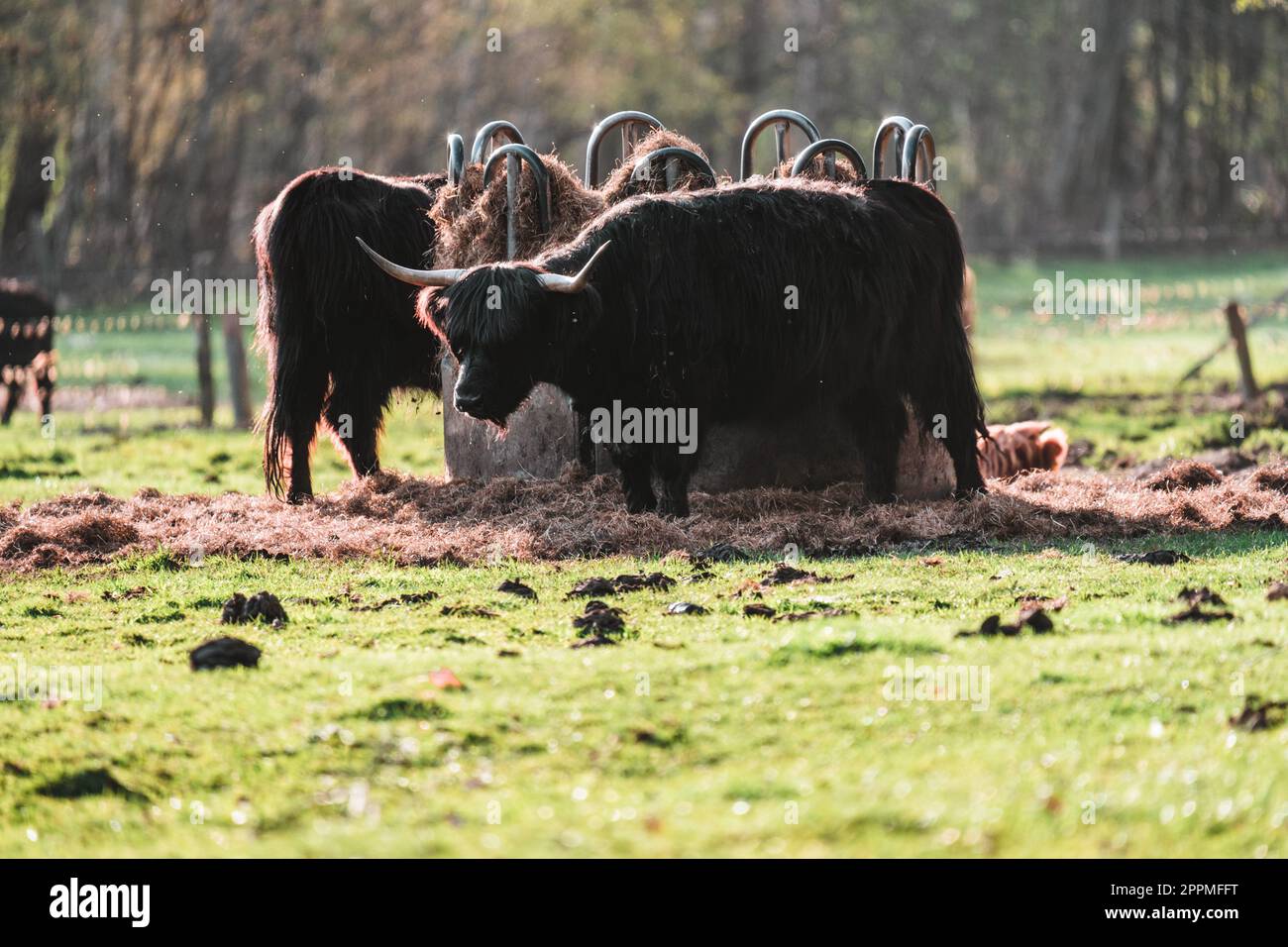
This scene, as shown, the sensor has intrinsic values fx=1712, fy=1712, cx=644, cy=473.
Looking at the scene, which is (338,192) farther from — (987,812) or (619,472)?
(987,812)

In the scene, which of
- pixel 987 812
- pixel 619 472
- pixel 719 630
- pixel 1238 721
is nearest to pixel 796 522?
pixel 619 472

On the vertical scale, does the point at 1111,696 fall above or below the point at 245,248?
below

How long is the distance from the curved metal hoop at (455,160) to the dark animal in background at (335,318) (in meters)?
0.29

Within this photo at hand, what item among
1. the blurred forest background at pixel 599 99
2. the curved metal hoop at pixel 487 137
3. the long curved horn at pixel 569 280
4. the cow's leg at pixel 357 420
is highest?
the blurred forest background at pixel 599 99

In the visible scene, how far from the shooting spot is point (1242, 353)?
15750mm

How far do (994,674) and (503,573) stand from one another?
2.94m

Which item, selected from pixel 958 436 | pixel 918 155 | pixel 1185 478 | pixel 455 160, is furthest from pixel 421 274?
pixel 1185 478

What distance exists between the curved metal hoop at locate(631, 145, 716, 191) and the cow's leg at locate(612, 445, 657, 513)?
2047mm

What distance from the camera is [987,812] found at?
4.13 metres

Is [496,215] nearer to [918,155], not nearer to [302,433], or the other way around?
[302,433]

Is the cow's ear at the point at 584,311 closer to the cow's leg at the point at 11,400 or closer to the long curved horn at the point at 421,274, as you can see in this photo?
the long curved horn at the point at 421,274

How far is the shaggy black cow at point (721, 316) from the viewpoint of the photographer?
340 inches

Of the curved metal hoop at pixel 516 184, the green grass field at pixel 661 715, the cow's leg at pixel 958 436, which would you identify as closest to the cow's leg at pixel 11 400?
the curved metal hoop at pixel 516 184
